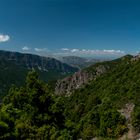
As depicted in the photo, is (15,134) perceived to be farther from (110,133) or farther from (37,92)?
(110,133)

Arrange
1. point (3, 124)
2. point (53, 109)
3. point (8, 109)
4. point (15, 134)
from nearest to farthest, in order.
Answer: point (3, 124)
point (15, 134)
point (8, 109)
point (53, 109)

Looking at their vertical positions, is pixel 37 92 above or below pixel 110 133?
above

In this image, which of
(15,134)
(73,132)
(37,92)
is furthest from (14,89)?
(15,134)

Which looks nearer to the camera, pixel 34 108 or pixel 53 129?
pixel 53 129

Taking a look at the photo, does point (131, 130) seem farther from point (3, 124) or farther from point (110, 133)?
point (3, 124)

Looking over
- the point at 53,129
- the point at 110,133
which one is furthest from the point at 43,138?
the point at 110,133

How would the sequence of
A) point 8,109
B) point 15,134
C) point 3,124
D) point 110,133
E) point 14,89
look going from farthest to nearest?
point 110,133 < point 14,89 < point 8,109 < point 15,134 < point 3,124

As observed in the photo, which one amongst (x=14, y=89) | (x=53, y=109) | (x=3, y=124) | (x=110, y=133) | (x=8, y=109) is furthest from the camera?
(x=110, y=133)

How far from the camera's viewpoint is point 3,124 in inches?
1282

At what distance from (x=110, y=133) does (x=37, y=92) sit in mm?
21990

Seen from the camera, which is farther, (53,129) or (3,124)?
(53,129)

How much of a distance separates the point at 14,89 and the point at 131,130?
→ 74.9 ft

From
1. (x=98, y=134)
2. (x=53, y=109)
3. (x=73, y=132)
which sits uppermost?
(x=53, y=109)

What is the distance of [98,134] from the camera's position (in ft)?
204
